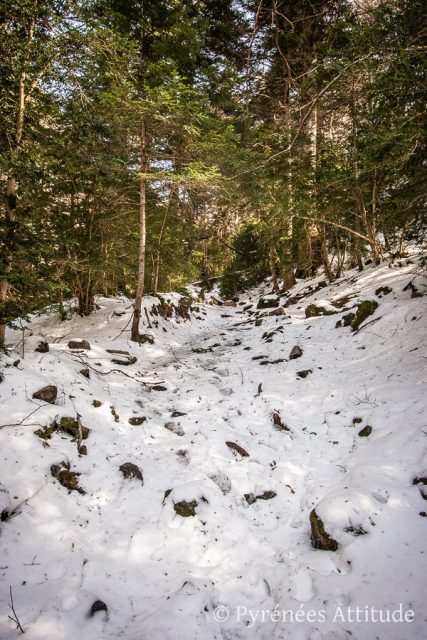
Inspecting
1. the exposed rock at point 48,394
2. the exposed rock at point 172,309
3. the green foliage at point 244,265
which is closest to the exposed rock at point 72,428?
the exposed rock at point 48,394

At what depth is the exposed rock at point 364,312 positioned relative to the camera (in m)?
9.31

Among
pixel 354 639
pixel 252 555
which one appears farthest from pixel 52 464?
pixel 354 639

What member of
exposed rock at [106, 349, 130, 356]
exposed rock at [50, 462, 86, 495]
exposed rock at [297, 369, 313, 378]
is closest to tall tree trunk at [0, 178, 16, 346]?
exposed rock at [50, 462, 86, 495]

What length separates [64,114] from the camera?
22.2 feet

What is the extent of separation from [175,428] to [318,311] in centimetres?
847

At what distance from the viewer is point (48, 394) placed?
17.6 feet

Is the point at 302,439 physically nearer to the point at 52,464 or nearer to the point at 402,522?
the point at 402,522

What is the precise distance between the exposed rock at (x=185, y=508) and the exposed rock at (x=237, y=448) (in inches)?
54.9

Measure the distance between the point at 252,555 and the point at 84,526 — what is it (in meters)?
2.18

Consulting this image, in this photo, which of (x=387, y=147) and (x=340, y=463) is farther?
(x=387, y=147)

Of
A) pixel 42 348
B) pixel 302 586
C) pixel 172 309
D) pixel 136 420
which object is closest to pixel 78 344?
pixel 42 348

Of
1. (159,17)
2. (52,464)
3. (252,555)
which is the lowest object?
(252,555)

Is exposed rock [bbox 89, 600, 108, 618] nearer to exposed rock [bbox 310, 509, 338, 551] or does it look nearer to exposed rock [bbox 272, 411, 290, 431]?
exposed rock [bbox 310, 509, 338, 551]

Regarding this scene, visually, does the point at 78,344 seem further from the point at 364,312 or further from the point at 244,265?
the point at 244,265
